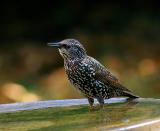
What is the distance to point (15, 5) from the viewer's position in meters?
11.6

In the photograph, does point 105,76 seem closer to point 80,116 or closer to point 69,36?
point 80,116

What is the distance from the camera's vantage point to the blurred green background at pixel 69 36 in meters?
9.79

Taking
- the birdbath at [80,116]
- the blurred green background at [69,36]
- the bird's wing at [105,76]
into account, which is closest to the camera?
the birdbath at [80,116]

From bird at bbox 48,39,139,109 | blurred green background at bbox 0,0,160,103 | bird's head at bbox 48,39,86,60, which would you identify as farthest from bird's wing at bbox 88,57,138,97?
blurred green background at bbox 0,0,160,103

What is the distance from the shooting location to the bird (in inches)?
205

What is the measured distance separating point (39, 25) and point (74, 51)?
20.7ft

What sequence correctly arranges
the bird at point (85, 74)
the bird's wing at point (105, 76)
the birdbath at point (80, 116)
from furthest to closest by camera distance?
the bird's wing at point (105, 76) < the bird at point (85, 74) < the birdbath at point (80, 116)

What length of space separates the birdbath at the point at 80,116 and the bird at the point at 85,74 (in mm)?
79

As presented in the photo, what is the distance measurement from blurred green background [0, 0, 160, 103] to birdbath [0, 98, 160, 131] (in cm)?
418

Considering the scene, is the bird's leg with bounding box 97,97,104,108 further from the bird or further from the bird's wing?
the bird's wing

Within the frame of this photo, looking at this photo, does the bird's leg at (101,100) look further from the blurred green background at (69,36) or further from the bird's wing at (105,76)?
the blurred green background at (69,36)

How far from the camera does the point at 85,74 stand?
17.2 feet

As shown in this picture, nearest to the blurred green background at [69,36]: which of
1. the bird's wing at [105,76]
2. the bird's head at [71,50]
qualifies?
the bird's wing at [105,76]

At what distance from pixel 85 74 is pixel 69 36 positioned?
19.0 ft
